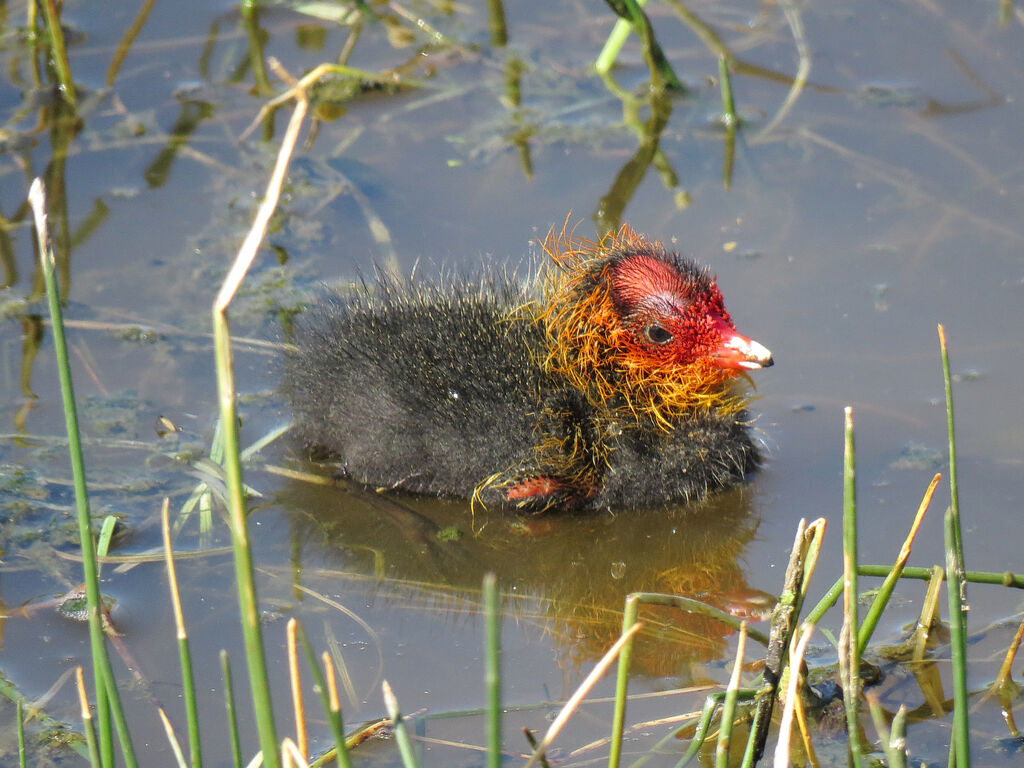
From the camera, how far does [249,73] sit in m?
5.98

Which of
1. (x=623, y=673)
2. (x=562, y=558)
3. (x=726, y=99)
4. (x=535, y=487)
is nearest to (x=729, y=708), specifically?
(x=623, y=673)

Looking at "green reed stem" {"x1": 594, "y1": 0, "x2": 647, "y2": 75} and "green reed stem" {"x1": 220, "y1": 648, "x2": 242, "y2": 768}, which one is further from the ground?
"green reed stem" {"x1": 594, "y1": 0, "x2": 647, "y2": 75}

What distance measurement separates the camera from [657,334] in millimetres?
4094

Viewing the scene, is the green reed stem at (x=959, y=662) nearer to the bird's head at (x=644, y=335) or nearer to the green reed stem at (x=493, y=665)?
the green reed stem at (x=493, y=665)

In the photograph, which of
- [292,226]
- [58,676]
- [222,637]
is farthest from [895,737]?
[292,226]

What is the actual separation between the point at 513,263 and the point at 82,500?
297 cm

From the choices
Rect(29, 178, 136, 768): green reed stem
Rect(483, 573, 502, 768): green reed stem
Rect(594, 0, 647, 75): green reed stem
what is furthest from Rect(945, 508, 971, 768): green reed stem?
Rect(594, 0, 647, 75): green reed stem

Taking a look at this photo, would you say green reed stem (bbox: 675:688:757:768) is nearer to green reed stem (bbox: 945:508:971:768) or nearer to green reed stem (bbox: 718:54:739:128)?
green reed stem (bbox: 945:508:971:768)

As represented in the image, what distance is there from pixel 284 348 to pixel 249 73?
90.2 inches

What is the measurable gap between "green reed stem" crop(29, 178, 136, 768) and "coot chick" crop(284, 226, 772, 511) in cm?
186

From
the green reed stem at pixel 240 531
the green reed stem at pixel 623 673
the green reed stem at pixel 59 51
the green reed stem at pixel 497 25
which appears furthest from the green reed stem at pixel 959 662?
the green reed stem at pixel 59 51

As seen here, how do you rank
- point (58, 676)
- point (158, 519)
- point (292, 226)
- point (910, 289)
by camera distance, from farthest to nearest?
point (292, 226) → point (910, 289) → point (158, 519) → point (58, 676)

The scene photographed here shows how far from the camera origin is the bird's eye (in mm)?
4082

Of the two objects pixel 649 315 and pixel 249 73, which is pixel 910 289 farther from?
pixel 249 73
